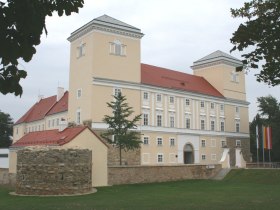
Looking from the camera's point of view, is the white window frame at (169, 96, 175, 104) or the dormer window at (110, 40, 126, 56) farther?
the white window frame at (169, 96, 175, 104)

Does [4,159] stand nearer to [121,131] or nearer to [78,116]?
[78,116]

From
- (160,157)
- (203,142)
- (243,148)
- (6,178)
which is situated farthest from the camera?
(243,148)

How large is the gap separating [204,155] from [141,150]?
12096mm

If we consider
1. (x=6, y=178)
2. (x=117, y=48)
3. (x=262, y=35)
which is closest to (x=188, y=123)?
(x=117, y=48)

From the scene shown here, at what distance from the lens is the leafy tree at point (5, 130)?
261 ft

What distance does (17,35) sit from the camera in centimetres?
571

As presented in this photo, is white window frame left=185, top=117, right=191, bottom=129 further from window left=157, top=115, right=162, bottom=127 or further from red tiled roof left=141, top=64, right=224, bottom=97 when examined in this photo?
window left=157, top=115, right=162, bottom=127

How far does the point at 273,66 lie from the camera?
910 cm

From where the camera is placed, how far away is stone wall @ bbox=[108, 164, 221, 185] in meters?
31.5

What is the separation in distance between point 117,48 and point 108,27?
265cm

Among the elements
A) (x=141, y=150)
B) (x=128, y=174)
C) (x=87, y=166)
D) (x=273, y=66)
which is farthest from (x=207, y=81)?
(x=273, y=66)

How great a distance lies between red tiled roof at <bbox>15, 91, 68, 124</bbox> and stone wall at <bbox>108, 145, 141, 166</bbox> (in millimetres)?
13934

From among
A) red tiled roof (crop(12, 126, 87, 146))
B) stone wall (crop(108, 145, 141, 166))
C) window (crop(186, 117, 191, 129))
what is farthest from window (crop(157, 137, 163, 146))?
red tiled roof (crop(12, 126, 87, 146))

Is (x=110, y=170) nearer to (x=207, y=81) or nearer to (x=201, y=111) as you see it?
(x=201, y=111)
